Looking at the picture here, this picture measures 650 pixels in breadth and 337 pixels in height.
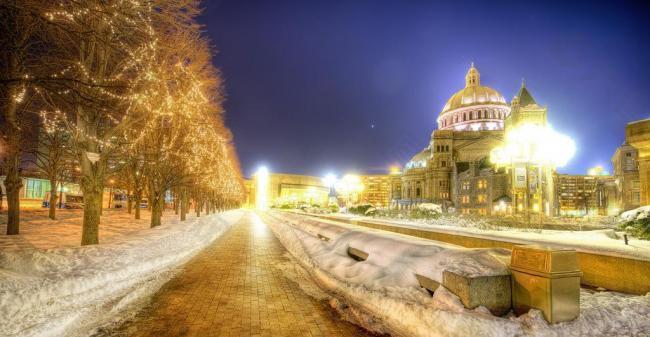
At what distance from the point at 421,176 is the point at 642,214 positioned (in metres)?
86.0

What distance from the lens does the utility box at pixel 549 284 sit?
4.70 metres

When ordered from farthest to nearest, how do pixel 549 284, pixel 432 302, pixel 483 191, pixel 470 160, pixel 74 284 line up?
pixel 470 160 → pixel 483 191 → pixel 74 284 → pixel 432 302 → pixel 549 284

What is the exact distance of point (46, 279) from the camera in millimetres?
7465

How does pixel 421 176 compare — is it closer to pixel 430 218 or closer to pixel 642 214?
pixel 430 218

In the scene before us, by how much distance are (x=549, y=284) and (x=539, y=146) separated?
17.8m

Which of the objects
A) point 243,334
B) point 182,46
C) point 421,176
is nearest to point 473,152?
point 421,176

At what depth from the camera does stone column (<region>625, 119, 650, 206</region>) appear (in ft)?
46.0

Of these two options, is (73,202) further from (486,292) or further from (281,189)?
(281,189)

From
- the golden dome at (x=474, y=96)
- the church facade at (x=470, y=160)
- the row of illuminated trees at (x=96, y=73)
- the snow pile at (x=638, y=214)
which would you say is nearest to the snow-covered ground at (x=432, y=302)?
the row of illuminated trees at (x=96, y=73)

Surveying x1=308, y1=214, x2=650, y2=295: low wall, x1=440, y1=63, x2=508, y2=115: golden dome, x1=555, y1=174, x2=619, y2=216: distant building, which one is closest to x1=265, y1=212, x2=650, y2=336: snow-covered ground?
x1=308, y1=214, x2=650, y2=295: low wall

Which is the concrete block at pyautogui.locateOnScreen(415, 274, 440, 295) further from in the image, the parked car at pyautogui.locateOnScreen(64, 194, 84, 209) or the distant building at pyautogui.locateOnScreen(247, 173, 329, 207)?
the distant building at pyautogui.locateOnScreen(247, 173, 329, 207)

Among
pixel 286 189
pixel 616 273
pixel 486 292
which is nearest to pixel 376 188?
pixel 286 189

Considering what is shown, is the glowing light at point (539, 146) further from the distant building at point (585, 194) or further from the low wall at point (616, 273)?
the distant building at point (585, 194)

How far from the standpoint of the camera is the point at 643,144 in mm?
14305
